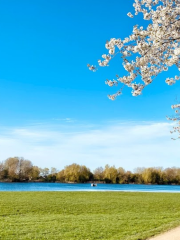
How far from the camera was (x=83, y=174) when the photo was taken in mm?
104250

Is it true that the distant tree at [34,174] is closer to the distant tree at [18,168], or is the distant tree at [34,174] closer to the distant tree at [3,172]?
the distant tree at [18,168]

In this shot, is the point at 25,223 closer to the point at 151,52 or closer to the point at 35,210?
the point at 35,210

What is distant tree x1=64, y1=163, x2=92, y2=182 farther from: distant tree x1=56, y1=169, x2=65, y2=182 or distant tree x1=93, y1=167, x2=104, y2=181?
distant tree x1=93, y1=167, x2=104, y2=181

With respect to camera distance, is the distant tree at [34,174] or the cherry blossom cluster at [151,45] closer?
the cherry blossom cluster at [151,45]

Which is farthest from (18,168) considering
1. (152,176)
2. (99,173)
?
(152,176)

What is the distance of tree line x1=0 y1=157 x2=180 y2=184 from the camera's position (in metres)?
97.8

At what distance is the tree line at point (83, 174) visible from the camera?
97787 millimetres

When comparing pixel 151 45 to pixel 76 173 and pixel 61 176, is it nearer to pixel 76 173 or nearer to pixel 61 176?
pixel 76 173

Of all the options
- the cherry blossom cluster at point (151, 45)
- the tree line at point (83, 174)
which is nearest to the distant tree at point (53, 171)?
the tree line at point (83, 174)

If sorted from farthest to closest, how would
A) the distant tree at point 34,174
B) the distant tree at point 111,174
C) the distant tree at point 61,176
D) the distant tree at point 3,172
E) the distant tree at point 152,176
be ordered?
the distant tree at point 61,176, the distant tree at point 111,174, the distant tree at point 34,174, the distant tree at point 152,176, the distant tree at point 3,172

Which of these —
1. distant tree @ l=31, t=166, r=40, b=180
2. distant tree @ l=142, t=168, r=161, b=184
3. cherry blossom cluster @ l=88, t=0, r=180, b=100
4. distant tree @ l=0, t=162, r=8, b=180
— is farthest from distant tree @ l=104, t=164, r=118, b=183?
cherry blossom cluster @ l=88, t=0, r=180, b=100

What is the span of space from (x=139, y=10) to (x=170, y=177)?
113 meters

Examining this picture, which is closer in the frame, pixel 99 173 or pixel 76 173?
pixel 76 173

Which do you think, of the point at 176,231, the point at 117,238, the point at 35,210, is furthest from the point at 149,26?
the point at 35,210
